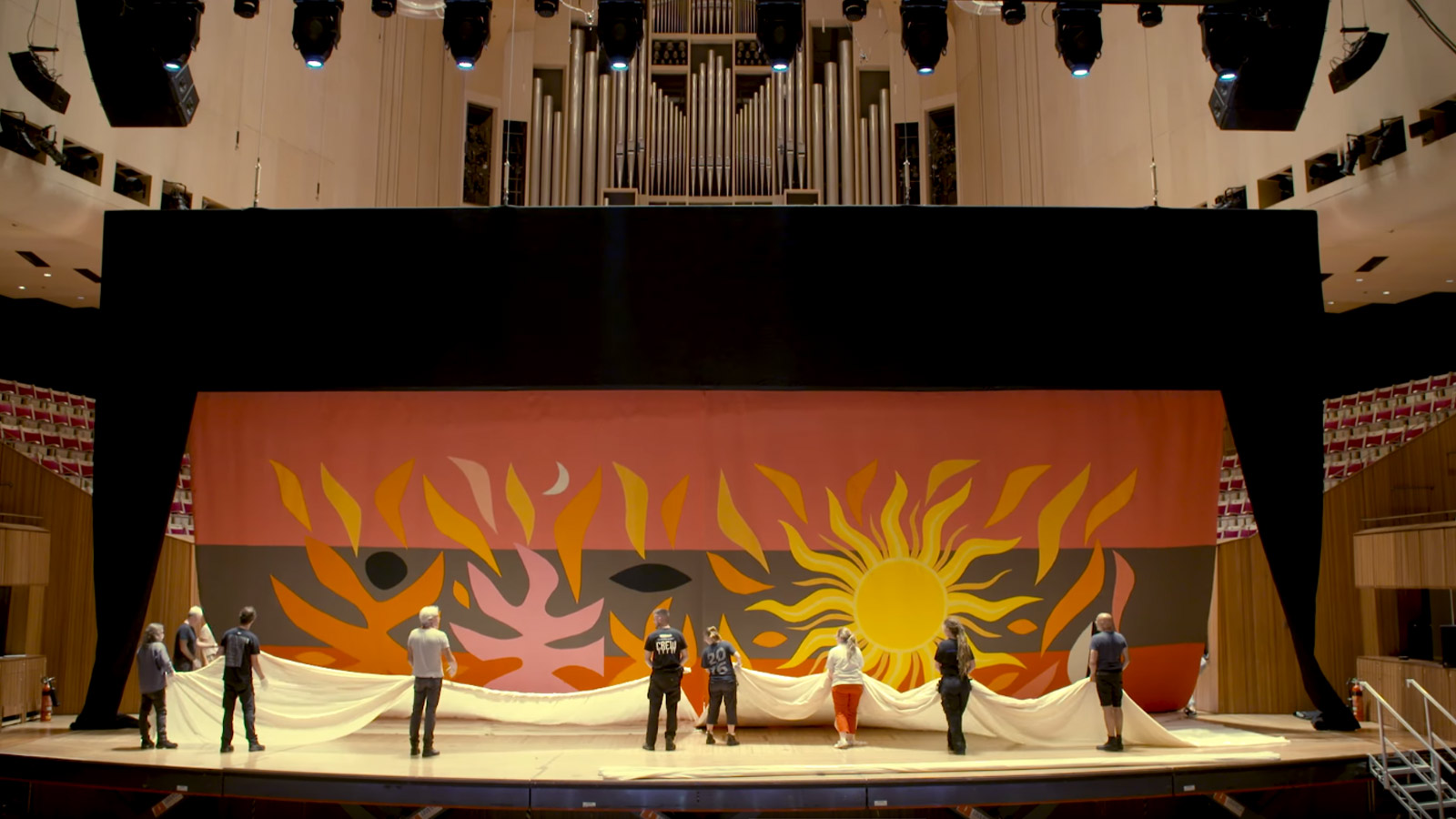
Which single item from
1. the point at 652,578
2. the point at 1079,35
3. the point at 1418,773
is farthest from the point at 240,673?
the point at 1418,773

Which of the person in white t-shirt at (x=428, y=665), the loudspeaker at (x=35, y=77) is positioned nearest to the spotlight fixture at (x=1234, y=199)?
the person in white t-shirt at (x=428, y=665)

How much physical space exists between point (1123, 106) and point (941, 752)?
24.6 feet

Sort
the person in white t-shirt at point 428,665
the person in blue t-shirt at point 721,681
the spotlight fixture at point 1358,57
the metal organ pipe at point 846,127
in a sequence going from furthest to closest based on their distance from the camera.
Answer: the metal organ pipe at point 846,127
the spotlight fixture at point 1358,57
the person in blue t-shirt at point 721,681
the person in white t-shirt at point 428,665

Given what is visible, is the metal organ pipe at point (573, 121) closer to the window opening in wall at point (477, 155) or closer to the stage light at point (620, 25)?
the window opening in wall at point (477, 155)

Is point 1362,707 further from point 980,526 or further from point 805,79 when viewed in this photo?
point 805,79

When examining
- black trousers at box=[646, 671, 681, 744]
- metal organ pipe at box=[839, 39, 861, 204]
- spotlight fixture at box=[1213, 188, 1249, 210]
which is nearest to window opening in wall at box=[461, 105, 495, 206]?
metal organ pipe at box=[839, 39, 861, 204]

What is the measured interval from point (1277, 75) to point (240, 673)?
982cm

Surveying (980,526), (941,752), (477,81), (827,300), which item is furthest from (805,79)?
(941,752)

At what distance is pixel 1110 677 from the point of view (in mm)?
8398

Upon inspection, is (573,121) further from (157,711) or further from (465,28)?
(157,711)

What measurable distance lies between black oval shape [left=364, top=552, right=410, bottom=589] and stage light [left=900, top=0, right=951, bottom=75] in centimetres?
677

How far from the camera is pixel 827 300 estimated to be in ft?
31.9

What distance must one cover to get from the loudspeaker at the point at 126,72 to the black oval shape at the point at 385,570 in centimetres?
439

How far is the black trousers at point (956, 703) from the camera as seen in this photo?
332 inches
